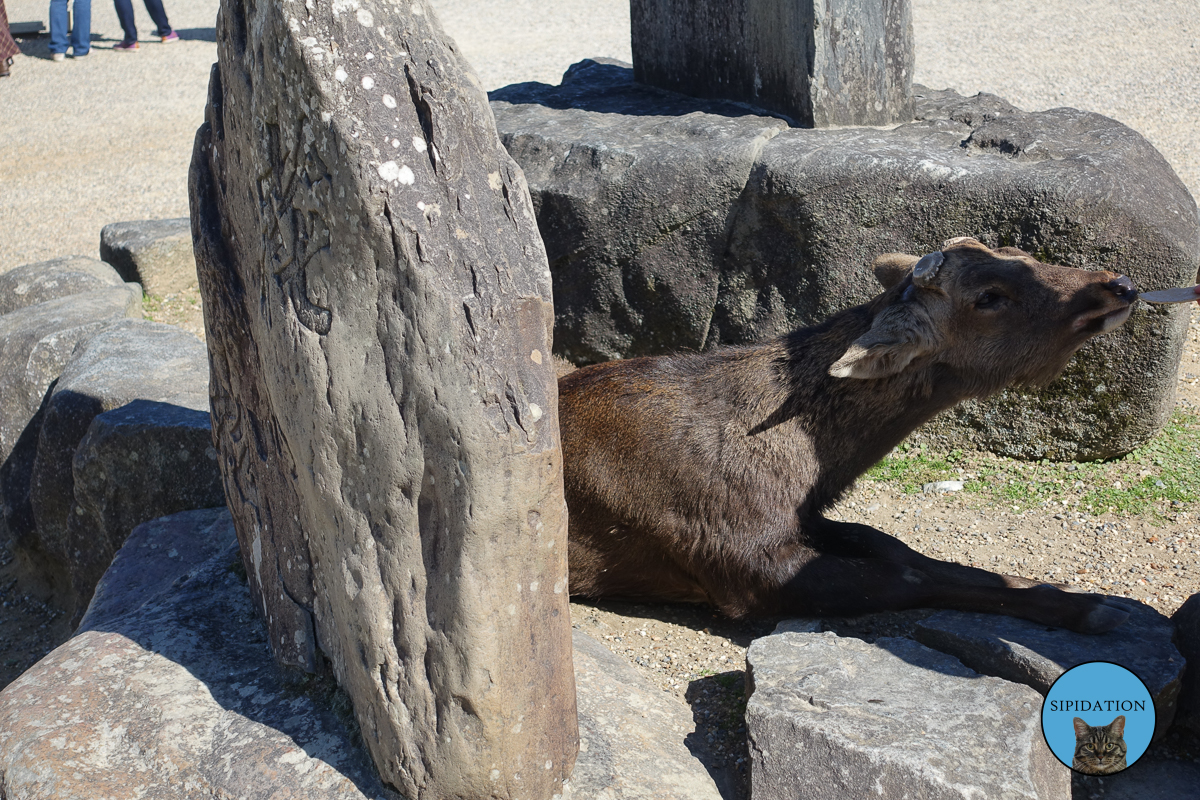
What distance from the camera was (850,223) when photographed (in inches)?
209

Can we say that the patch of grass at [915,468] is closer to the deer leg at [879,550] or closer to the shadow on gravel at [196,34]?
the deer leg at [879,550]

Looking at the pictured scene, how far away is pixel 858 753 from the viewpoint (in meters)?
3.02

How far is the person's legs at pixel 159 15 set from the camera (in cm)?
1762

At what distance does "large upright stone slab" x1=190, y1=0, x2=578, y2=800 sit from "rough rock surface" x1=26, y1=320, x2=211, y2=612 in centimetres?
256

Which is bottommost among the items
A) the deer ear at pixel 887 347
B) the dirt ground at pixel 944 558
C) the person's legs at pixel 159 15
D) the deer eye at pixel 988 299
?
the dirt ground at pixel 944 558

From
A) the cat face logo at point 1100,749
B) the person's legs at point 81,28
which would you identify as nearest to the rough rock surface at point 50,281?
the cat face logo at point 1100,749

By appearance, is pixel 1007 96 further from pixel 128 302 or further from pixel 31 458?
pixel 31 458

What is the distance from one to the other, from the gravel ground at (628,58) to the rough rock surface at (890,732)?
258 mm

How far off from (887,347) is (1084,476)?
1953 millimetres

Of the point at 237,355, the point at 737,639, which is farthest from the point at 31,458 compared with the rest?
the point at 737,639

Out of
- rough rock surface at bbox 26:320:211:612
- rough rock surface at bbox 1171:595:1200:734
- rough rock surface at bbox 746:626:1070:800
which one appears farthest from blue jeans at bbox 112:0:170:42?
rough rock surface at bbox 1171:595:1200:734

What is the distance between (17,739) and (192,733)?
49 cm

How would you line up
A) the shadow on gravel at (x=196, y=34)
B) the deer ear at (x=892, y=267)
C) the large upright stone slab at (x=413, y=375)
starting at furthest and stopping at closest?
the shadow on gravel at (x=196, y=34)
the deer ear at (x=892, y=267)
the large upright stone slab at (x=413, y=375)

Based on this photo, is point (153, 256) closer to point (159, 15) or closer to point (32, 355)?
point (32, 355)
